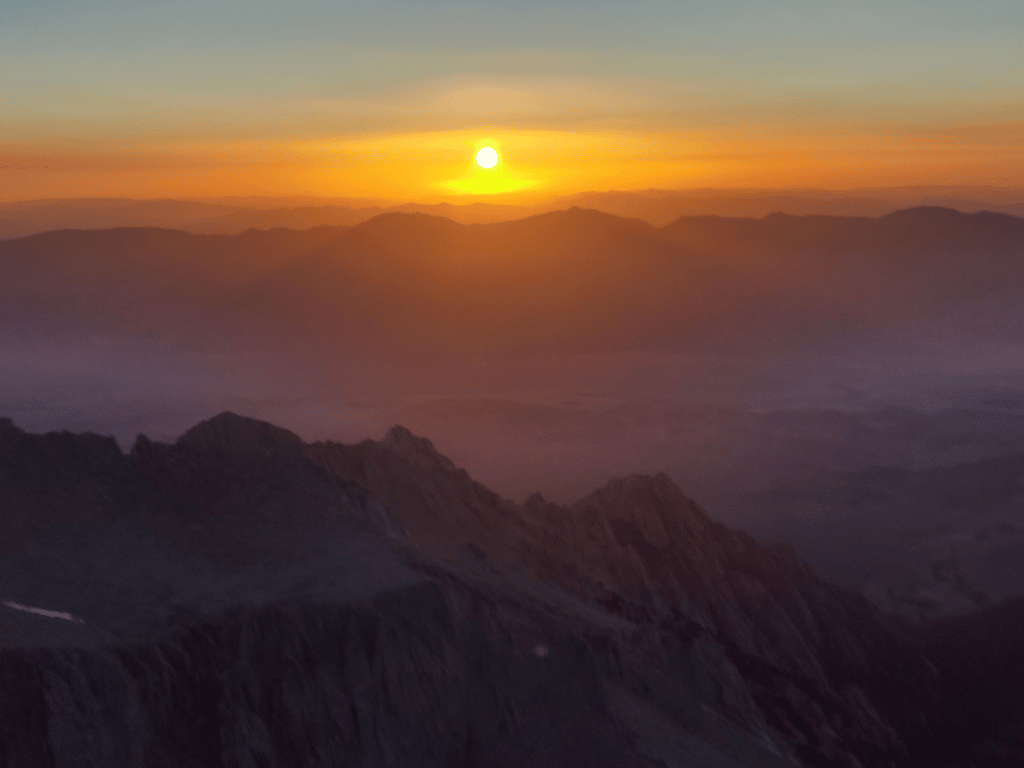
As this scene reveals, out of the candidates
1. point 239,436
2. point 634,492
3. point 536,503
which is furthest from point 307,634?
point 634,492

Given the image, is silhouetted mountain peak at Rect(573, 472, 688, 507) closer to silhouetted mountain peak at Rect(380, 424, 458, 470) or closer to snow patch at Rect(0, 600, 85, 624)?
silhouetted mountain peak at Rect(380, 424, 458, 470)

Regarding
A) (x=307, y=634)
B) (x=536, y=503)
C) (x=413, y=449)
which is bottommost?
(x=536, y=503)

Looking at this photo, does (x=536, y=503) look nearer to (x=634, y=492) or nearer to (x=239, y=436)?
(x=634, y=492)

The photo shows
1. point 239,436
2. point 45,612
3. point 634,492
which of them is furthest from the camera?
point 634,492

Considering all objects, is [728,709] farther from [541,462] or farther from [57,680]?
[541,462]

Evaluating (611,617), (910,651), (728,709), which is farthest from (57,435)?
(910,651)

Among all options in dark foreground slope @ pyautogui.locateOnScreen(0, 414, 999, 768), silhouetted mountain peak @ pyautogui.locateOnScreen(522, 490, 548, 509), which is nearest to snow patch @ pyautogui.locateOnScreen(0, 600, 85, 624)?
dark foreground slope @ pyautogui.locateOnScreen(0, 414, 999, 768)
